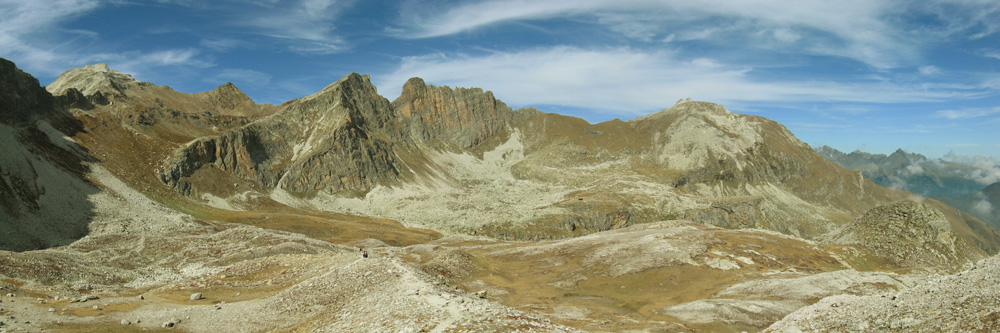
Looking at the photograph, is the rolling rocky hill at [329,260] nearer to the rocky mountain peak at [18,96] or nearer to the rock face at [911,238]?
the rock face at [911,238]

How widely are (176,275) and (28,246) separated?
45714 mm

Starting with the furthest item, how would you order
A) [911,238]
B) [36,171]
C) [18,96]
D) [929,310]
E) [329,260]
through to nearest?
[18,96] → [36,171] → [911,238] → [329,260] → [929,310]

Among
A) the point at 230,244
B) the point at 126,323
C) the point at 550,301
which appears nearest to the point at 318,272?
the point at 126,323

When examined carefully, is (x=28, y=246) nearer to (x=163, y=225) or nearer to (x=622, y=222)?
(x=163, y=225)

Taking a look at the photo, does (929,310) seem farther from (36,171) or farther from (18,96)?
(18,96)

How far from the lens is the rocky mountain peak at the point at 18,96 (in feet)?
399

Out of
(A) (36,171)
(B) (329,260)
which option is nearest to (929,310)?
(B) (329,260)

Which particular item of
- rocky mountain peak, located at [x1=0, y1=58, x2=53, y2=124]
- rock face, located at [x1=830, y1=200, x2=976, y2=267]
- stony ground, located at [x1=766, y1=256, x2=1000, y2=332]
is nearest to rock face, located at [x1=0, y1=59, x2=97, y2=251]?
rocky mountain peak, located at [x1=0, y1=58, x2=53, y2=124]

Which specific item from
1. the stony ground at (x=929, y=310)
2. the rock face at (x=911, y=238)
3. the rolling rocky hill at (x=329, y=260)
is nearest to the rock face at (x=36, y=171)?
the rolling rocky hill at (x=329, y=260)

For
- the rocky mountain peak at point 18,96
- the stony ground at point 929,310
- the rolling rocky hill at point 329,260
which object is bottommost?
the rolling rocky hill at point 329,260

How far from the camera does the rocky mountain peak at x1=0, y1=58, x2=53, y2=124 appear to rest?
121562 millimetres

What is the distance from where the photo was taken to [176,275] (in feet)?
184

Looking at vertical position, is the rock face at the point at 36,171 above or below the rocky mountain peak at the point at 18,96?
below

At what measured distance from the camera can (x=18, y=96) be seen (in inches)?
5022
